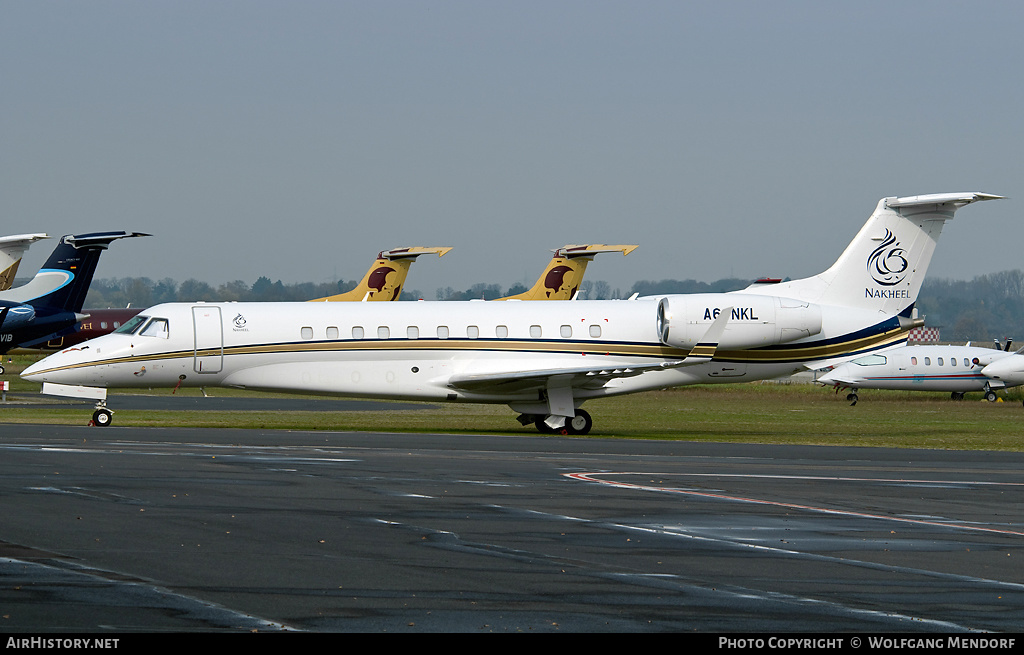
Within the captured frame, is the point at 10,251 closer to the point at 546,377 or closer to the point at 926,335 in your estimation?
the point at 546,377

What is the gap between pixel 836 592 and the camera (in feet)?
30.2

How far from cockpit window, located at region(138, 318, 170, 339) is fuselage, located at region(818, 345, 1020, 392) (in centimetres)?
3331

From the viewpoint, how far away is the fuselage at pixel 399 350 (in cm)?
2991

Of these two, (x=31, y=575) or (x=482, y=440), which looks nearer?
(x=31, y=575)

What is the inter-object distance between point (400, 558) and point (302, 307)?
834 inches

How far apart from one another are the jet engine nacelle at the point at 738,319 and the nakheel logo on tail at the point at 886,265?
7.55ft

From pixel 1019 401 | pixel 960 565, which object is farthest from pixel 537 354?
pixel 1019 401

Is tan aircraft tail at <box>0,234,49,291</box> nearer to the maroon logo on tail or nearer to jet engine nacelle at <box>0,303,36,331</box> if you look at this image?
jet engine nacelle at <box>0,303,36,331</box>

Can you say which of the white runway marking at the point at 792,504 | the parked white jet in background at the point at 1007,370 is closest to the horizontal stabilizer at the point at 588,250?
the parked white jet in background at the point at 1007,370

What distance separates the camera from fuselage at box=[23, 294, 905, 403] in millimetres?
29906

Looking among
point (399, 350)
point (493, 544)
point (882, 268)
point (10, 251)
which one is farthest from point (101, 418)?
point (10, 251)

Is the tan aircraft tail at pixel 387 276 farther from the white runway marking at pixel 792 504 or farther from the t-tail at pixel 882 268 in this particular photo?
the white runway marking at pixel 792 504
